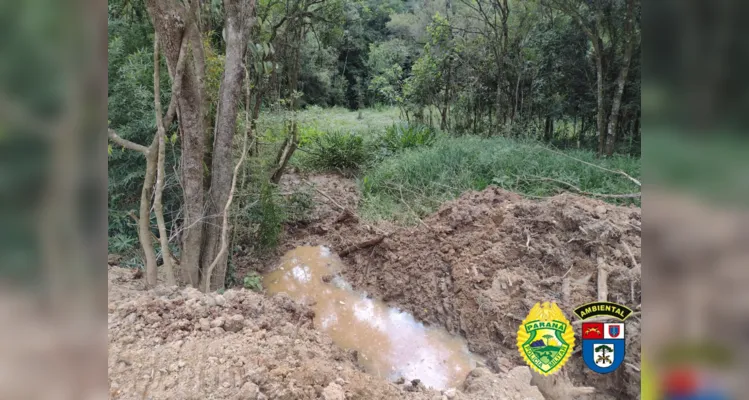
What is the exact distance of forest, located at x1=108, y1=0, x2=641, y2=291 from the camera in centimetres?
289

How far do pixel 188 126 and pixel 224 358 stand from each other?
1590 millimetres

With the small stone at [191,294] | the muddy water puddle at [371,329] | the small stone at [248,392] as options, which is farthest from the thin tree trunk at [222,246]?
the small stone at [248,392]

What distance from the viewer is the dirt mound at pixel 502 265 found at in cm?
260

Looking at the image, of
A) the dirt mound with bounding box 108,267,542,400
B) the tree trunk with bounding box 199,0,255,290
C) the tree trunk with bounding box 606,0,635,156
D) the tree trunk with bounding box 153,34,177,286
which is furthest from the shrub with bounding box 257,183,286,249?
the tree trunk with bounding box 606,0,635,156

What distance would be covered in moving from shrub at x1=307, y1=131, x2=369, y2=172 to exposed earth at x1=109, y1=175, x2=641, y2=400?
1659 millimetres

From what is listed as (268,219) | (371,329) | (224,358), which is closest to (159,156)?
(224,358)

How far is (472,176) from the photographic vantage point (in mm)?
5184

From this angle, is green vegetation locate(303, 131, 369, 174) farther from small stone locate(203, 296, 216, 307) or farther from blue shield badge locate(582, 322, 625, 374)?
blue shield badge locate(582, 322, 625, 374)

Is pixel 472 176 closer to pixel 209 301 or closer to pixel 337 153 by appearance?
pixel 337 153

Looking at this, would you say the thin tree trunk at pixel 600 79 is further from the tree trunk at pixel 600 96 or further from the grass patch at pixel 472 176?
the grass patch at pixel 472 176

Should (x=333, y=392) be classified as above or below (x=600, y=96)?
below
